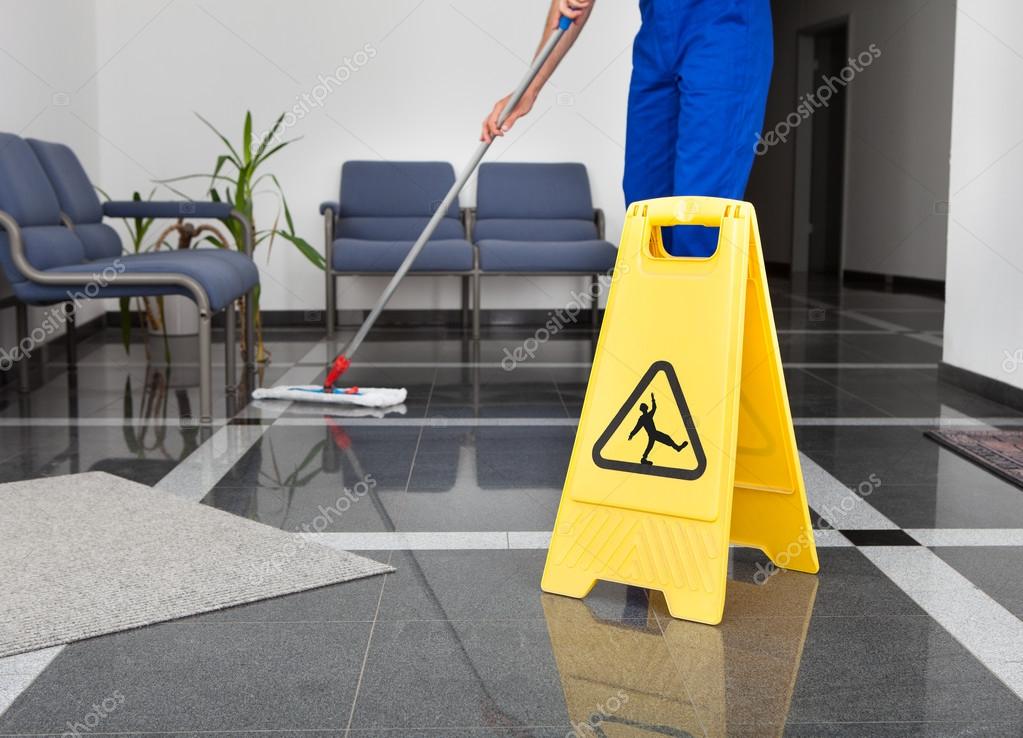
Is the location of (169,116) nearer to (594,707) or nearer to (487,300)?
(487,300)

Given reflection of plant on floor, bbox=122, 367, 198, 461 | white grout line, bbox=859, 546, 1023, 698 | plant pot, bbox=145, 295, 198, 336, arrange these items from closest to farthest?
1. white grout line, bbox=859, 546, 1023, 698
2. reflection of plant on floor, bbox=122, 367, 198, 461
3. plant pot, bbox=145, 295, 198, 336

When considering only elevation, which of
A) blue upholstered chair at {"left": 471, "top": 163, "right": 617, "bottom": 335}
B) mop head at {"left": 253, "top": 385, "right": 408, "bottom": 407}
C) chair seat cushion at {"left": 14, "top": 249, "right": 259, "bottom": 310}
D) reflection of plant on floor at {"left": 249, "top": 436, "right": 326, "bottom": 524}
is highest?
blue upholstered chair at {"left": 471, "top": 163, "right": 617, "bottom": 335}

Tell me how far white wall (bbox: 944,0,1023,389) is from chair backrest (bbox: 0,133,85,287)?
9.31 feet

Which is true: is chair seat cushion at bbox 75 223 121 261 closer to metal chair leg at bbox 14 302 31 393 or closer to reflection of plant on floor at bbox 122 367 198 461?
metal chair leg at bbox 14 302 31 393

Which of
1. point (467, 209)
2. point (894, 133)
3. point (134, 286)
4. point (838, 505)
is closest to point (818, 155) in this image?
point (894, 133)

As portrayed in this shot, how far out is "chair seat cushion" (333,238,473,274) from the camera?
16.3ft

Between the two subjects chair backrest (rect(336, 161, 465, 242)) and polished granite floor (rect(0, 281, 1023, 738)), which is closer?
polished granite floor (rect(0, 281, 1023, 738))

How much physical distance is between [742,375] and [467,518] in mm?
646

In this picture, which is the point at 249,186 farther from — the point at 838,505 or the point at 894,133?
the point at 894,133

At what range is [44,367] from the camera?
13.6 ft

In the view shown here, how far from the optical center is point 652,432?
164 cm

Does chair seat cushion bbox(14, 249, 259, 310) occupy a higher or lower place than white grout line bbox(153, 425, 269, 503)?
higher

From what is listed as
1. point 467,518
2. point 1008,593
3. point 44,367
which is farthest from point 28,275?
point 1008,593

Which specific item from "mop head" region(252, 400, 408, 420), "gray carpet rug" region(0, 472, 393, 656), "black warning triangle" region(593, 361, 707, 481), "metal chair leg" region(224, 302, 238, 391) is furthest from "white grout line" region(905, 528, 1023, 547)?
"metal chair leg" region(224, 302, 238, 391)
